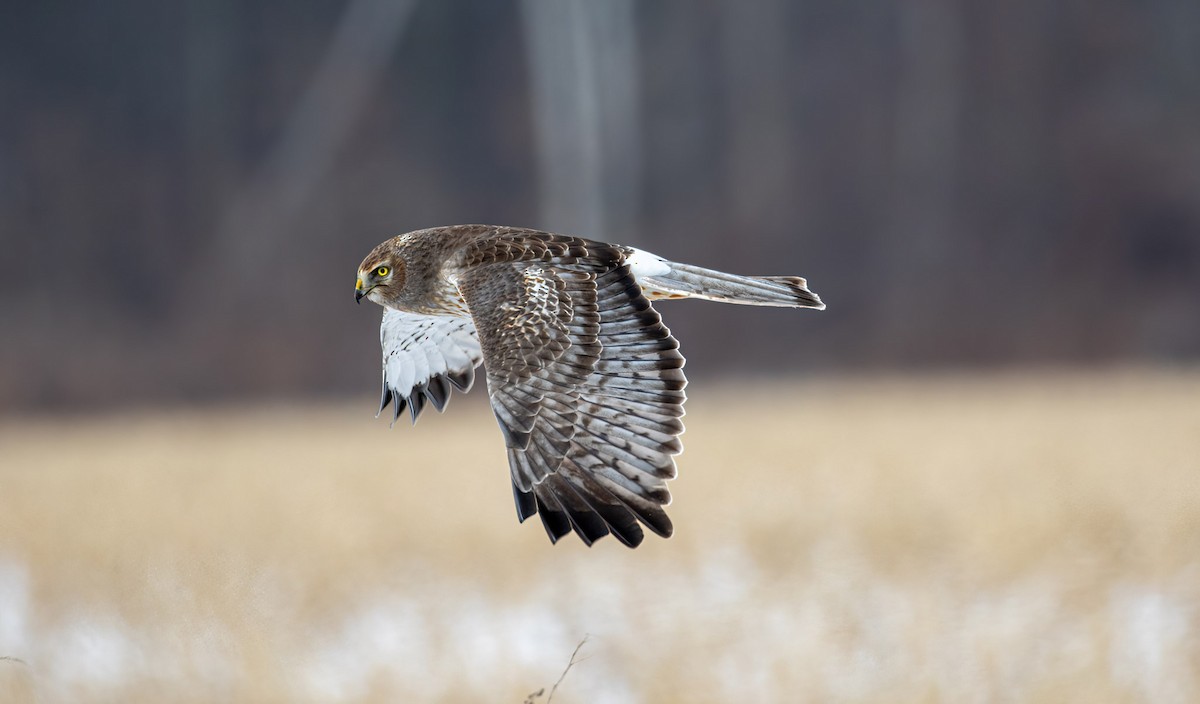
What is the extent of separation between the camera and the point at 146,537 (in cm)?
927

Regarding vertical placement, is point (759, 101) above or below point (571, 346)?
below

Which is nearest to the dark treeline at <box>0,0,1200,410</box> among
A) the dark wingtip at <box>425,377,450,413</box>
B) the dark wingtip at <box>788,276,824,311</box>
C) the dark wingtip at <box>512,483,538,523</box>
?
the dark wingtip at <box>425,377,450,413</box>

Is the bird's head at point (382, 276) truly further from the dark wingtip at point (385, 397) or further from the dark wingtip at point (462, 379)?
the dark wingtip at point (462, 379)

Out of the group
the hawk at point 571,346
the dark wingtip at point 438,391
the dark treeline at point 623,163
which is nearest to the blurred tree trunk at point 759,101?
the dark treeline at point 623,163

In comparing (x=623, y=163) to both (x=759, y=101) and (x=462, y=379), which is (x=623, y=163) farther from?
(x=462, y=379)

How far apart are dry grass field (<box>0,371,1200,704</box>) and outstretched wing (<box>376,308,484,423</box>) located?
4.44 metres

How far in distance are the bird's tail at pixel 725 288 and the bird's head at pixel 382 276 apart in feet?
1.88

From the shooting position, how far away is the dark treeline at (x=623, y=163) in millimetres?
19234

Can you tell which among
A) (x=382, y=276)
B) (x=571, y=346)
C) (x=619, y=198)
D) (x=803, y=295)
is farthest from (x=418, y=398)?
(x=619, y=198)

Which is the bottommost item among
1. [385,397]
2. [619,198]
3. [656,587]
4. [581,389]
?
[656,587]

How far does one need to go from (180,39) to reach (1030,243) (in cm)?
1340

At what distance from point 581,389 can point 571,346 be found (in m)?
0.11

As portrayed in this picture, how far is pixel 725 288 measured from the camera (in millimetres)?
3047

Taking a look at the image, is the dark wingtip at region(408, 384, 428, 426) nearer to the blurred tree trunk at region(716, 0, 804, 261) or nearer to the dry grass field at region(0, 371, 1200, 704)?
the dry grass field at region(0, 371, 1200, 704)
